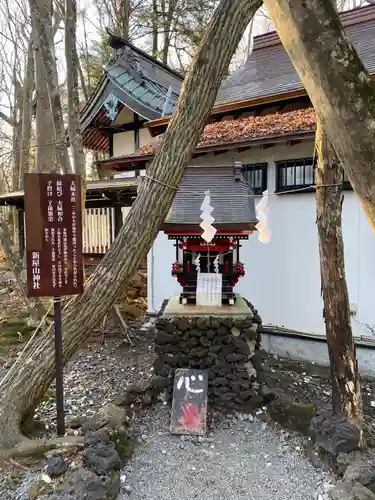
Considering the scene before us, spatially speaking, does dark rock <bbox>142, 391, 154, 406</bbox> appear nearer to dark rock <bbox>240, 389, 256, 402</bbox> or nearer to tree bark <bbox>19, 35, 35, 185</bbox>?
dark rock <bbox>240, 389, 256, 402</bbox>

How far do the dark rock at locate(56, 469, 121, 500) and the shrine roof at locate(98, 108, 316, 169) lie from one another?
4.02m

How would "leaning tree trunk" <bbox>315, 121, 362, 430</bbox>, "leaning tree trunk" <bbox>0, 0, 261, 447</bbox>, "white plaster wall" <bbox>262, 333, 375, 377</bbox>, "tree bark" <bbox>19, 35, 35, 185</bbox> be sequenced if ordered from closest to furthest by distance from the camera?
"leaning tree trunk" <bbox>315, 121, 362, 430</bbox> → "leaning tree trunk" <bbox>0, 0, 261, 447</bbox> → "white plaster wall" <bbox>262, 333, 375, 377</bbox> → "tree bark" <bbox>19, 35, 35, 185</bbox>

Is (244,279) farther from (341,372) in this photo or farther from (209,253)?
(341,372)

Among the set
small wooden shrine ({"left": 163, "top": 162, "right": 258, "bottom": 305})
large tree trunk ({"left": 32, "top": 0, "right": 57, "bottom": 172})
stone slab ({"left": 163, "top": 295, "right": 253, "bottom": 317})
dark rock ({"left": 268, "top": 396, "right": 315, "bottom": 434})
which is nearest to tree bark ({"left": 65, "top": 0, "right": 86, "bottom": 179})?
large tree trunk ({"left": 32, "top": 0, "right": 57, "bottom": 172})

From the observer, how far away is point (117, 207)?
791 centimetres

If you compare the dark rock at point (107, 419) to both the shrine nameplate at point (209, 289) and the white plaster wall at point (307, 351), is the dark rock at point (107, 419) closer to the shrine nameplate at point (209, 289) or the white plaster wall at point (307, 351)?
the shrine nameplate at point (209, 289)

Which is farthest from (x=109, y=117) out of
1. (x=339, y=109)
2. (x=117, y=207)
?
(x=339, y=109)

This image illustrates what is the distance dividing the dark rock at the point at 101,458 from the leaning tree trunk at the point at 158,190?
101cm

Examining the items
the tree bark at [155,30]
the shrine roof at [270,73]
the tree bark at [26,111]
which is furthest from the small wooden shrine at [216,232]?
the tree bark at [155,30]

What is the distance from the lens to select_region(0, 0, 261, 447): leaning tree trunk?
3.88m

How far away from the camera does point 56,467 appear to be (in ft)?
9.86

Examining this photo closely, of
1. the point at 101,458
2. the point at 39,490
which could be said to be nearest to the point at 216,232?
the point at 101,458

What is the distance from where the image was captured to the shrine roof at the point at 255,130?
219 inches

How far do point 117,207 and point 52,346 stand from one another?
4.52m
